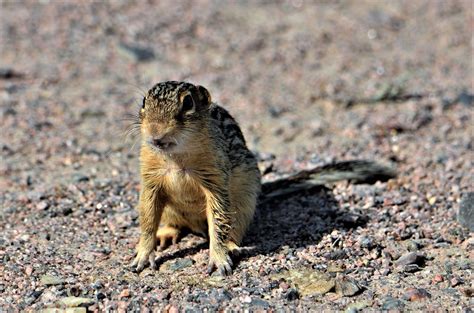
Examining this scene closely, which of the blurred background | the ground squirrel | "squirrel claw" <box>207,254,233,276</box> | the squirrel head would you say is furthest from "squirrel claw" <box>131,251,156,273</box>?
the blurred background

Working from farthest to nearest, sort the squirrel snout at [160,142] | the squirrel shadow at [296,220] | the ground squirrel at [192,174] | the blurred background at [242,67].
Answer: the blurred background at [242,67] < the squirrel shadow at [296,220] < the ground squirrel at [192,174] < the squirrel snout at [160,142]

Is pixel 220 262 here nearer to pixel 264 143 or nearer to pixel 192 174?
pixel 192 174

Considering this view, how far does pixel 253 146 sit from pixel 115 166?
159 cm

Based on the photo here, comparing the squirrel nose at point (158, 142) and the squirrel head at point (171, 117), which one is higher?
the squirrel head at point (171, 117)

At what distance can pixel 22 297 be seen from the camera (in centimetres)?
516

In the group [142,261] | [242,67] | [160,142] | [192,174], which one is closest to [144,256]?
[142,261]

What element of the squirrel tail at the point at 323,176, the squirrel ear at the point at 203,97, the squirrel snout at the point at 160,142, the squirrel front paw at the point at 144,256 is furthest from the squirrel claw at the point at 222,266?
the squirrel tail at the point at 323,176

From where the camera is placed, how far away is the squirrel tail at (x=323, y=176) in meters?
6.85

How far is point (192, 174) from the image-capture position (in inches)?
217

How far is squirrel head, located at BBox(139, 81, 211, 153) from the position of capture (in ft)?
16.4

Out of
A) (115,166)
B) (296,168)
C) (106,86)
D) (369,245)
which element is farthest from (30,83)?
(369,245)

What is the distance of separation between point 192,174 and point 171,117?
59 centimetres

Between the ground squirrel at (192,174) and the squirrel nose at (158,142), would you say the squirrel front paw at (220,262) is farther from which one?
the squirrel nose at (158,142)

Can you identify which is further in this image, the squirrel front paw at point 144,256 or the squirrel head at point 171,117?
the squirrel front paw at point 144,256
